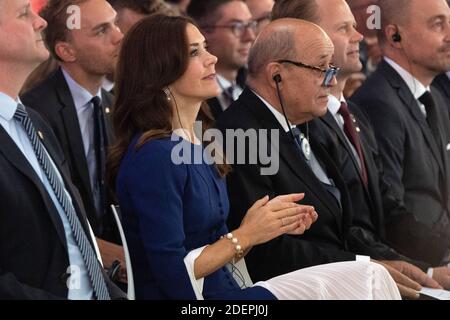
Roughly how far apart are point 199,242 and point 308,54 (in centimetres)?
107

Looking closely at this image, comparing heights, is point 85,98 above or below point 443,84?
above

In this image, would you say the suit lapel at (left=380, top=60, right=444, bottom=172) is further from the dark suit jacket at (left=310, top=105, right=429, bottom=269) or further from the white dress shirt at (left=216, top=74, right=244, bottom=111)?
the white dress shirt at (left=216, top=74, right=244, bottom=111)

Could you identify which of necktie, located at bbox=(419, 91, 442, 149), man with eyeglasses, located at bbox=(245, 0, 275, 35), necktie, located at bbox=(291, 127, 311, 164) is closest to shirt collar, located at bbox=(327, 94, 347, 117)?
necktie, located at bbox=(291, 127, 311, 164)

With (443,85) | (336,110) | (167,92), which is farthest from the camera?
(443,85)

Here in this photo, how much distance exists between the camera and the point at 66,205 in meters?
3.36

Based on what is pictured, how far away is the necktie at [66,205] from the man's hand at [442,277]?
1.57 meters

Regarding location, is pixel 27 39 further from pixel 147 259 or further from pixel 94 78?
pixel 94 78

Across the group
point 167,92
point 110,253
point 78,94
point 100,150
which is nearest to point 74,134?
point 100,150

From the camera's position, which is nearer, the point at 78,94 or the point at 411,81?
the point at 78,94

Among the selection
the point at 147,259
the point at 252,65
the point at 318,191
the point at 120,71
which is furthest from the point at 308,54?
the point at 147,259

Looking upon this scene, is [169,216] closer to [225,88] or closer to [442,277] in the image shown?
[442,277]

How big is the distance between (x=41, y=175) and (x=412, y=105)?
2.28m
